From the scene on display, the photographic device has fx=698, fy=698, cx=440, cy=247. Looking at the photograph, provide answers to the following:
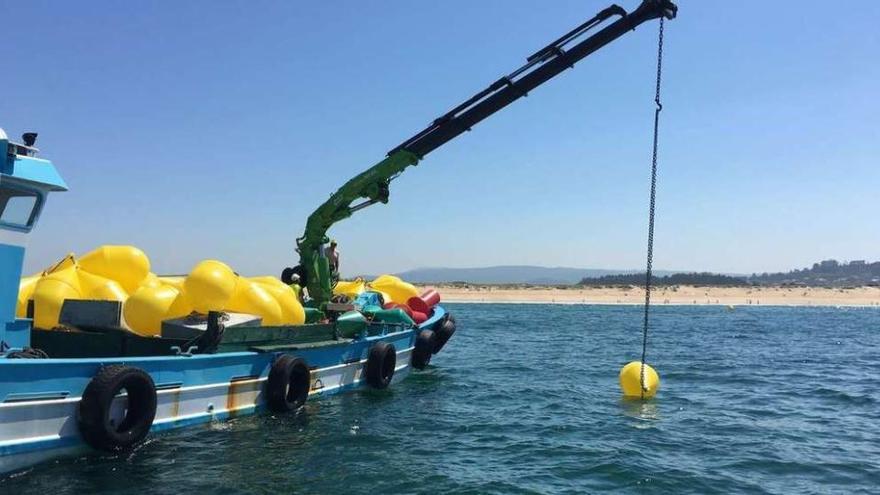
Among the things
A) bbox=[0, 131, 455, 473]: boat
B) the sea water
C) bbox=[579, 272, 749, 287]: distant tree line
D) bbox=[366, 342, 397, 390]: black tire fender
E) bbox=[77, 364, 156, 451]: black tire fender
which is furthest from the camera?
bbox=[579, 272, 749, 287]: distant tree line

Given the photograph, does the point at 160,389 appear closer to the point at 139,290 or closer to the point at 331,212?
the point at 139,290

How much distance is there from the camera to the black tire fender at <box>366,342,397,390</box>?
1770cm

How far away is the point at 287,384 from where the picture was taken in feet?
45.1

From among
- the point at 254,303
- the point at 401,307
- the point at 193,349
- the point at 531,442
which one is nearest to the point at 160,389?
the point at 193,349

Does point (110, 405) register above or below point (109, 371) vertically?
below

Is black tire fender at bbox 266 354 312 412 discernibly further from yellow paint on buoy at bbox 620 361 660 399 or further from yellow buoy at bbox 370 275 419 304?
yellow buoy at bbox 370 275 419 304

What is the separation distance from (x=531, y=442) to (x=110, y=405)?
699 centimetres

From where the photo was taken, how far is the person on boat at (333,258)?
19.6 m

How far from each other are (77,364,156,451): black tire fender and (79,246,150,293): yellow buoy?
4.17 m

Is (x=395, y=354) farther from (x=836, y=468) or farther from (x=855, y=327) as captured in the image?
(x=855, y=327)

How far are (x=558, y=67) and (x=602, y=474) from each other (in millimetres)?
10374

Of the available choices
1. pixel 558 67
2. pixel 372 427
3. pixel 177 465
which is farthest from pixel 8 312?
pixel 558 67

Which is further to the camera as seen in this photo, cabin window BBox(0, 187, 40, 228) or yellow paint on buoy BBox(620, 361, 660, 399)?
yellow paint on buoy BBox(620, 361, 660, 399)

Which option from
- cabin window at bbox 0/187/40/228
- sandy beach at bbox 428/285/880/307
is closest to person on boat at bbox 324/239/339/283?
cabin window at bbox 0/187/40/228
